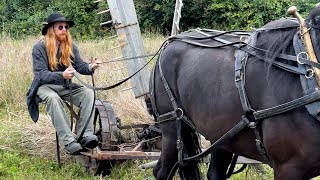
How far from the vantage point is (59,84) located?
556 centimetres

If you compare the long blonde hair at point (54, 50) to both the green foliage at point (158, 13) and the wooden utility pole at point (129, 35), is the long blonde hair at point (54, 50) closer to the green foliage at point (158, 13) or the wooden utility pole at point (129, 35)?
the wooden utility pole at point (129, 35)

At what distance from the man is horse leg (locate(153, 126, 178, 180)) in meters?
1.06

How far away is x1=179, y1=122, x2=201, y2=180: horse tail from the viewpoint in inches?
175

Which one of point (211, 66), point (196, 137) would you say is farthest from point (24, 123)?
point (211, 66)

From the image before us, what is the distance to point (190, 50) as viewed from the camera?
4.20m

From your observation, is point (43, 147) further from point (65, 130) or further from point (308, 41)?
point (308, 41)

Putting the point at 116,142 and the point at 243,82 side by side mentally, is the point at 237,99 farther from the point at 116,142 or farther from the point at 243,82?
the point at 116,142

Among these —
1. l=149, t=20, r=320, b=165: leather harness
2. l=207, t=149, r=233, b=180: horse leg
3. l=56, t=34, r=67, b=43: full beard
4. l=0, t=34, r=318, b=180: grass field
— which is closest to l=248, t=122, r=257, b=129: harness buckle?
l=149, t=20, r=320, b=165: leather harness

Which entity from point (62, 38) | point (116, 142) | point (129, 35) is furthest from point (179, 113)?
point (129, 35)

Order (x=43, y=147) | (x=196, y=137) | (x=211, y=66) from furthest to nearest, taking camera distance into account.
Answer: (x=43, y=147) < (x=196, y=137) < (x=211, y=66)

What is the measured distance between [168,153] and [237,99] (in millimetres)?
1153

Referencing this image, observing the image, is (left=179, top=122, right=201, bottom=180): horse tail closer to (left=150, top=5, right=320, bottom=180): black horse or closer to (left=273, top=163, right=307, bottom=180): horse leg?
(left=150, top=5, right=320, bottom=180): black horse

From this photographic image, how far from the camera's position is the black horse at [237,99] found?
3.20m

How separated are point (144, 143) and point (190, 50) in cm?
185
